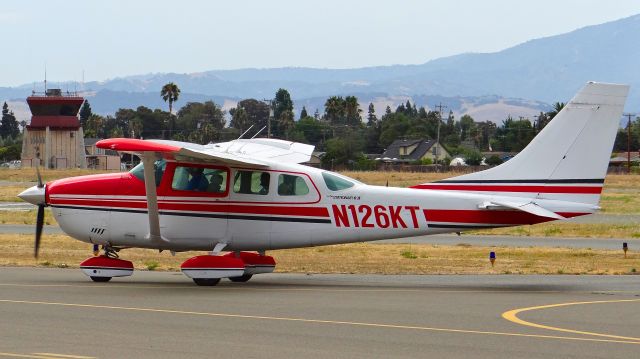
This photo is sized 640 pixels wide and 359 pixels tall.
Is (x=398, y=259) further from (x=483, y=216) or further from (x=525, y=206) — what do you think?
(x=525, y=206)

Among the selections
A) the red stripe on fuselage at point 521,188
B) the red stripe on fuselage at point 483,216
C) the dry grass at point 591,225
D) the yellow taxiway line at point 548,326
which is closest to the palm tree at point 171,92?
the dry grass at point 591,225

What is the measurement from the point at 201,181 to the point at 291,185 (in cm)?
160

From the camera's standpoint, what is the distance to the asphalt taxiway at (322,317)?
11.7 meters

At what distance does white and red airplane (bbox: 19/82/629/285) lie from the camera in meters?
18.5

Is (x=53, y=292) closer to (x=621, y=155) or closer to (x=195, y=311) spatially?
(x=195, y=311)

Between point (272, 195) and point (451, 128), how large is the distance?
151m

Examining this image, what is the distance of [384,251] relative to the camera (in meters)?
27.2

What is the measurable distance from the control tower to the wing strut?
91.7 m

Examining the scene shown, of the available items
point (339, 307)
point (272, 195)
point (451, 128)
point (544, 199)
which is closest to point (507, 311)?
point (339, 307)

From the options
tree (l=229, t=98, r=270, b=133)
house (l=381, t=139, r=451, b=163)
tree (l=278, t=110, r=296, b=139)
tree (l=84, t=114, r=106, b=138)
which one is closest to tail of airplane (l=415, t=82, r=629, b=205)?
house (l=381, t=139, r=451, b=163)

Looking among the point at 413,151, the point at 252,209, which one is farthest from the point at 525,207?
the point at 413,151

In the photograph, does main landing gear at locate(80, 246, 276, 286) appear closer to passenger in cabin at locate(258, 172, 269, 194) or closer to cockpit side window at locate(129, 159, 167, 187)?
passenger in cabin at locate(258, 172, 269, 194)

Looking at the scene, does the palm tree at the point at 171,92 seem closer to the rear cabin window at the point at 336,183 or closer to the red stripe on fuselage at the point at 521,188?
the rear cabin window at the point at 336,183

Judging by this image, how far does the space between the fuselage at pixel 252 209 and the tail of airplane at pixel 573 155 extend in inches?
26.7
